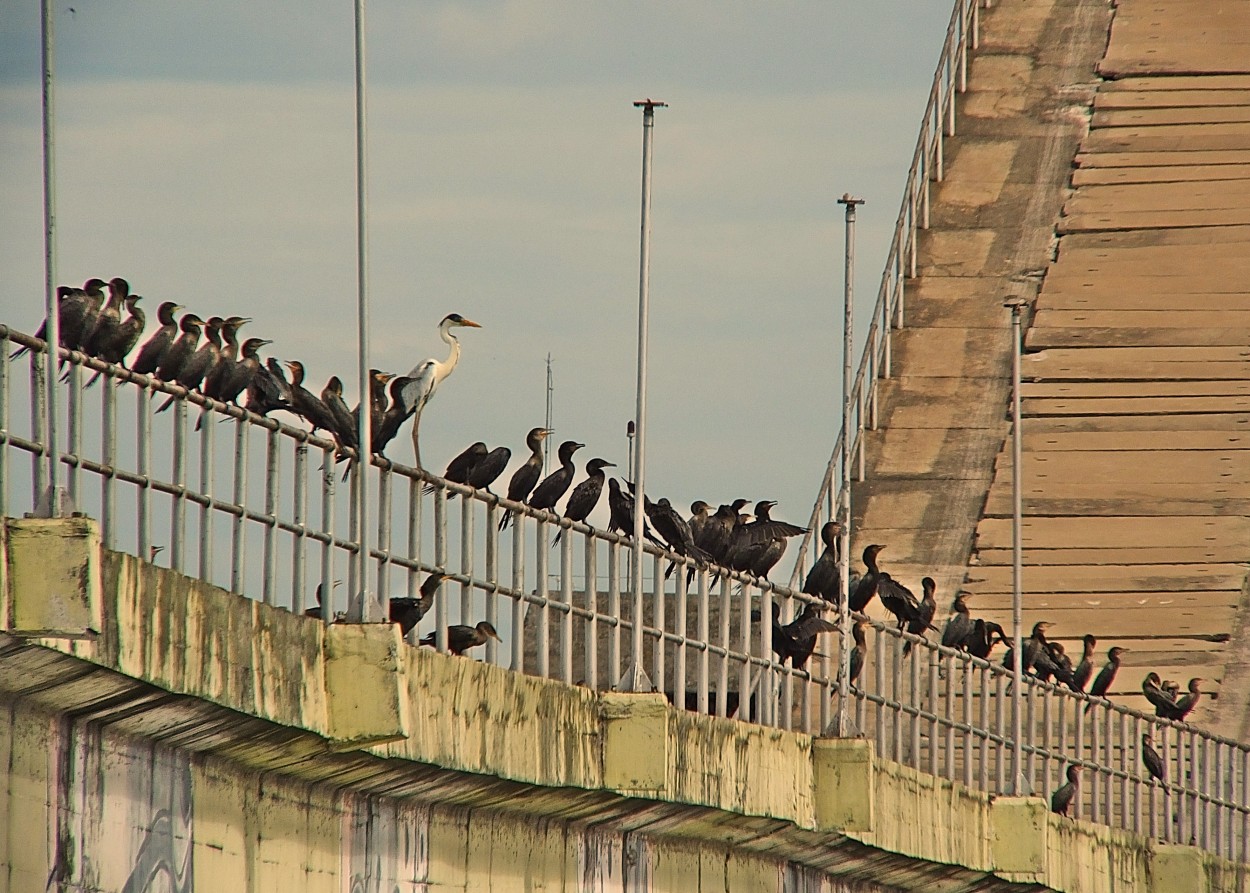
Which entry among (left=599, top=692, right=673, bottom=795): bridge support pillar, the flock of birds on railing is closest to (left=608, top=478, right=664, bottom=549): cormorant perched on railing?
the flock of birds on railing

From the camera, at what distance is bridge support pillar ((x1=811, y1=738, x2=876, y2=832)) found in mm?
26281

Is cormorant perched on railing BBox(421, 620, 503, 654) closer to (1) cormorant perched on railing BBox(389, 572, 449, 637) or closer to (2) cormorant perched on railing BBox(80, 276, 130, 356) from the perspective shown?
(1) cormorant perched on railing BBox(389, 572, 449, 637)

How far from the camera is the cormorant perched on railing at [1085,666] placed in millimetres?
38844

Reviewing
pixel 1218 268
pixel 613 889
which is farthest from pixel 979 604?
pixel 613 889

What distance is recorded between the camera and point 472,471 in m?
23.1

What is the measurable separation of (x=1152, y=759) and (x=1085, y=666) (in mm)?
2081

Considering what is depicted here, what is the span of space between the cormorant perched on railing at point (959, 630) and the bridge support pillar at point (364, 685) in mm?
19419

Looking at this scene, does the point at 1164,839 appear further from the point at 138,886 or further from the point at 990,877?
the point at 138,886

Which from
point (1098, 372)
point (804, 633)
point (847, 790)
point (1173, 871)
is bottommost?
point (1173, 871)

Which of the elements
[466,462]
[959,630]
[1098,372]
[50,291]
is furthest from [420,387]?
[1098,372]

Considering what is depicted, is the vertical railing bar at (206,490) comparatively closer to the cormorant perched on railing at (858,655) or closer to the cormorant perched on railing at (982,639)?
the cormorant perched on railing at (858,655)

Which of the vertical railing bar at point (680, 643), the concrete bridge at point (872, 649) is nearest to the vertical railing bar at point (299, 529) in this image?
the concrete bridge at point (872, 649)

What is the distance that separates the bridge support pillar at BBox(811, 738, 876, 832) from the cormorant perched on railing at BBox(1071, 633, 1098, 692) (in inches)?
499

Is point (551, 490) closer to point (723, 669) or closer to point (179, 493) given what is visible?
point (723, 669)
